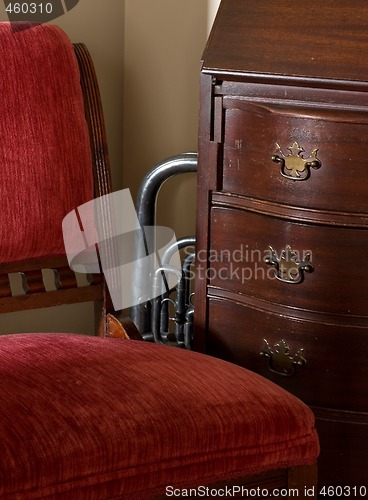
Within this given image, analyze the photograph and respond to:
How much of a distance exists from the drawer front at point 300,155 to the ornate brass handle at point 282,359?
282 mm

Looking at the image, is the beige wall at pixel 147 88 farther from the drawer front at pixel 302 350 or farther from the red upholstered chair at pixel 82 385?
the drawer front at pixel 302 350

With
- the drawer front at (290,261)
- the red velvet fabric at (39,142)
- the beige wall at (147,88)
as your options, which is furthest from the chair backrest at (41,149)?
the beige wall at (147,88)

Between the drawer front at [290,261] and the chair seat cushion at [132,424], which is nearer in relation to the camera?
the chair seat cushion at [132,424]

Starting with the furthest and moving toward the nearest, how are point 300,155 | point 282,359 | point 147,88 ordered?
point 147,88, point 282,359, point 300,155

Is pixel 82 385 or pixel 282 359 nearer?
pixel 82 385

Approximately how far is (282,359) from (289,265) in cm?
19

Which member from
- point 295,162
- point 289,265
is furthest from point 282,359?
point 295,162

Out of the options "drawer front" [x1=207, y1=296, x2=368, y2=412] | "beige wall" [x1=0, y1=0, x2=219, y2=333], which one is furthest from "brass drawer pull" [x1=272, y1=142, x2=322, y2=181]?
"beige wall" [x1=0, y1=0, x2=219, y2=333]

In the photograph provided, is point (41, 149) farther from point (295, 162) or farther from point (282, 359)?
point (282, 359)

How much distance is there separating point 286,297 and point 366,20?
0.52 m

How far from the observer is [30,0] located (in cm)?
197

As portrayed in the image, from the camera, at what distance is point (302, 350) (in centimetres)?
176

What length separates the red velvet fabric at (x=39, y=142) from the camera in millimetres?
1682

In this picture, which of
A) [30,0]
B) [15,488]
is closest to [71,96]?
[30,0]
